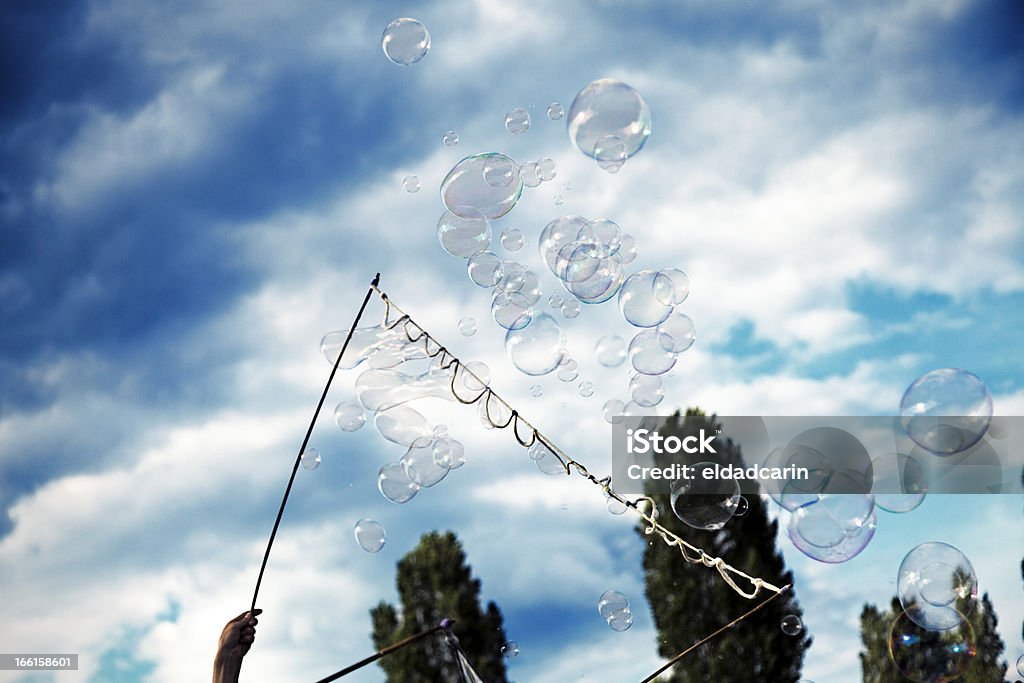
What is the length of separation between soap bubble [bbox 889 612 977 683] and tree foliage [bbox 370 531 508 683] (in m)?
10.3

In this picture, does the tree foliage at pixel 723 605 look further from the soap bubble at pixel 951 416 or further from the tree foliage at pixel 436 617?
the soap bubble at pixel 951 416

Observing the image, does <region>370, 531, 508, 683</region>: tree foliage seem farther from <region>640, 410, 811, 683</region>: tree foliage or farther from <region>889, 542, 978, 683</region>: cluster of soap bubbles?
<region>889, 542, 978, 683</region>: cluster of soap bubbles

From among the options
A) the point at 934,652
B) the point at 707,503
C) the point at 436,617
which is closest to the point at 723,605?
the point at 436,617

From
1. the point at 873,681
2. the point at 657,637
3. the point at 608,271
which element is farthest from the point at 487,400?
the point at 873,681

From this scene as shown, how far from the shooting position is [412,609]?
57.3ft

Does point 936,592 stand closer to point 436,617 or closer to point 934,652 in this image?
point 934,652

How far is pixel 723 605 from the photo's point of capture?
15758 mm

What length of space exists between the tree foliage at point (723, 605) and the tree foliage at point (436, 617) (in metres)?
3.08

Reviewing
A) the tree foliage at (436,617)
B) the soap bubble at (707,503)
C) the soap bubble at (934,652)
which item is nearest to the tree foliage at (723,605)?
the tree foliage at (436,617)

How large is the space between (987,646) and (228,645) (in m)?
17.9

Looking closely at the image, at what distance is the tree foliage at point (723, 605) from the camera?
15492 millimetres

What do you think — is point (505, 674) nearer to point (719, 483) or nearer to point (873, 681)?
point (873, 681)

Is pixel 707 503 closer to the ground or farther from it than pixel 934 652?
farther from it

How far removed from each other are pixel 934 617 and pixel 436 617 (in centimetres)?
1165
